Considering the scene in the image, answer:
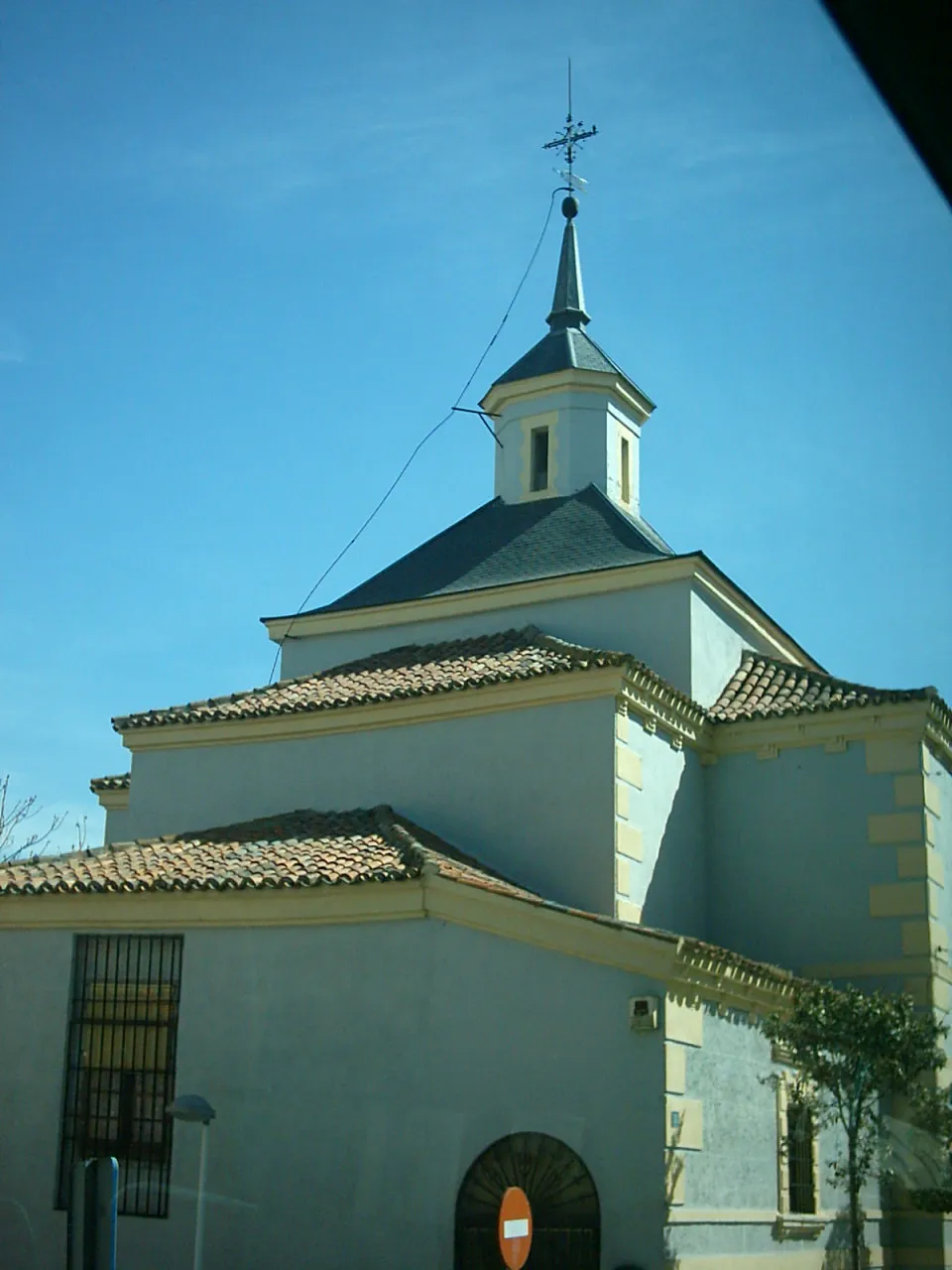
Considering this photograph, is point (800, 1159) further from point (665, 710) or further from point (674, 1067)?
point (665, 710)

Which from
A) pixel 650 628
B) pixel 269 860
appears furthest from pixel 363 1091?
pixel 650 628

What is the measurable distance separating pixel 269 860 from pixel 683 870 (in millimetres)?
5037

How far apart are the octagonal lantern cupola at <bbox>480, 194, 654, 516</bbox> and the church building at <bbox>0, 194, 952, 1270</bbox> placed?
1830 millimetres

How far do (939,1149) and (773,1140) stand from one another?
231 cm

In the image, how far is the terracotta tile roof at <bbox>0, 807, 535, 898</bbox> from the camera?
13.8 m

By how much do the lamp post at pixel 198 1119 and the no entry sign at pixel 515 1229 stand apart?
9.33 feet

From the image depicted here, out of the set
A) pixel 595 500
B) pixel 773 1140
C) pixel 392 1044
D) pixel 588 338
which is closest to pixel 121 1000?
pixel 392 1044

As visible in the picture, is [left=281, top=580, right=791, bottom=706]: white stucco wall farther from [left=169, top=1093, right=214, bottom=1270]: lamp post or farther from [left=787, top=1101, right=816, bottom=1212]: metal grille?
[left=169, top=1093, right=214, bottom=1270]: lamp post

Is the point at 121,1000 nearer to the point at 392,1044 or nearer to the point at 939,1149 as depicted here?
the point at 392,1044

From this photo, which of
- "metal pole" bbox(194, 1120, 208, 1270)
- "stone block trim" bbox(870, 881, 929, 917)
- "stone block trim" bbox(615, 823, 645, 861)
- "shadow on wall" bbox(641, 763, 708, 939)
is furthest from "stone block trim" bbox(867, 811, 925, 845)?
"metal pole" bbox(194, 1120, 208, 1270)

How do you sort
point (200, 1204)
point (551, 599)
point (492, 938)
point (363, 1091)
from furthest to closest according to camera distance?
point (551, 599)
point (363, 1091)
point (492, 938)
point (200, 1204)

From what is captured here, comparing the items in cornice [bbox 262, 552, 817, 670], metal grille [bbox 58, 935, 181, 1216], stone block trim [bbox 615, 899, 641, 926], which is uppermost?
cornice [bbox 262, 552, 817, 670]

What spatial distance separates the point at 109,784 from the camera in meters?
21.0

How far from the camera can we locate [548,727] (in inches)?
630
